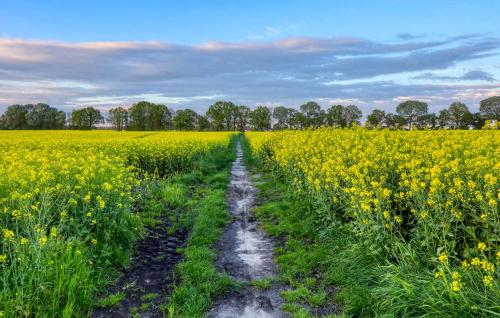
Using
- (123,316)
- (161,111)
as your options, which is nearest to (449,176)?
(123,316)

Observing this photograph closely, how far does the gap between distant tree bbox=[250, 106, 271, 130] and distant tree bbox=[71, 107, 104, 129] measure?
180 ft

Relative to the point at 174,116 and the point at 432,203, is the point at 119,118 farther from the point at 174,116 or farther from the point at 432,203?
the point at 432,203

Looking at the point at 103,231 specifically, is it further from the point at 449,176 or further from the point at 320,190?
the point at 449,176

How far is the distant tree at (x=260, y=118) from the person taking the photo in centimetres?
13625

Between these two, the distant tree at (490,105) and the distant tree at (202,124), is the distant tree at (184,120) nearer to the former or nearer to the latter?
the distant tree at (202,124)

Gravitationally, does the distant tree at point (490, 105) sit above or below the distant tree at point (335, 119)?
above

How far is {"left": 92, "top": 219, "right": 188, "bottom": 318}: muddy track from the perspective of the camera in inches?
217

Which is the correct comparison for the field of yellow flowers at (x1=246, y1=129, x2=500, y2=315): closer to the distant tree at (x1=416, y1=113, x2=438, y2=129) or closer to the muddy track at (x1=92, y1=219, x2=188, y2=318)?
the muddy track at (x1=92, y1=219, x2=188, y2=318)

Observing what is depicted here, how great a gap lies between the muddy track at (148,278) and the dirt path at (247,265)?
1000 mm

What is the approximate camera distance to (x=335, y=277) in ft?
20.8

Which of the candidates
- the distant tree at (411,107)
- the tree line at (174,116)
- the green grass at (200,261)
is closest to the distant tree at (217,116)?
the tree line at (174,116)

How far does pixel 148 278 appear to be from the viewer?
669 centimetres

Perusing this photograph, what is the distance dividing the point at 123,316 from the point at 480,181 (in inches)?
234

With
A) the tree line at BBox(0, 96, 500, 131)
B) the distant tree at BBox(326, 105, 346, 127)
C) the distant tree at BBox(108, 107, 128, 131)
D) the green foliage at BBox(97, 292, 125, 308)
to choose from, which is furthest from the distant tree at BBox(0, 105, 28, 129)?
the green foliage at BBox(97, 292, 125, 308)
